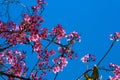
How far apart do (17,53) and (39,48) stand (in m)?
0.96

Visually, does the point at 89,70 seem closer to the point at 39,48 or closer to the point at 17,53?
the point at 39,48

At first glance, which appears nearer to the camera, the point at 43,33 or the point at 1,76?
the point at 1,76

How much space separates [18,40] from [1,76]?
5.53 ft

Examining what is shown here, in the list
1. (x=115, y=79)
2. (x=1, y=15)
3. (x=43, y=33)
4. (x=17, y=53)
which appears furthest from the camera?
(x=115, y=79)

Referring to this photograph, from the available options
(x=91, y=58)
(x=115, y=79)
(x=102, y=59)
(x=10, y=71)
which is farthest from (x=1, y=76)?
(x=115, y=79)

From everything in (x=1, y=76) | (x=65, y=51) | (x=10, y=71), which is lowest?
(x=1, y=76)

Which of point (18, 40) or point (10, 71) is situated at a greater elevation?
point (18, 40)

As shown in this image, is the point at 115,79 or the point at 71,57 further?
the point at 115,79

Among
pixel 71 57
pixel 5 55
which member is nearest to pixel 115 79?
pixel 71 57

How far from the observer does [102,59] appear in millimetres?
9977

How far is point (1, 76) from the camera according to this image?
8711 mm

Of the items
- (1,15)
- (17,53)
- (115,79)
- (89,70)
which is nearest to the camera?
(1,15)

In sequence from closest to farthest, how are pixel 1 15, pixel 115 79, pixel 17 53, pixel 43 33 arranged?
pixel 1 15 < pixel 43 33 < pixel 17 53 < pixel 115 79

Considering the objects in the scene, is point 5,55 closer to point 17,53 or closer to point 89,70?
point 17,53
